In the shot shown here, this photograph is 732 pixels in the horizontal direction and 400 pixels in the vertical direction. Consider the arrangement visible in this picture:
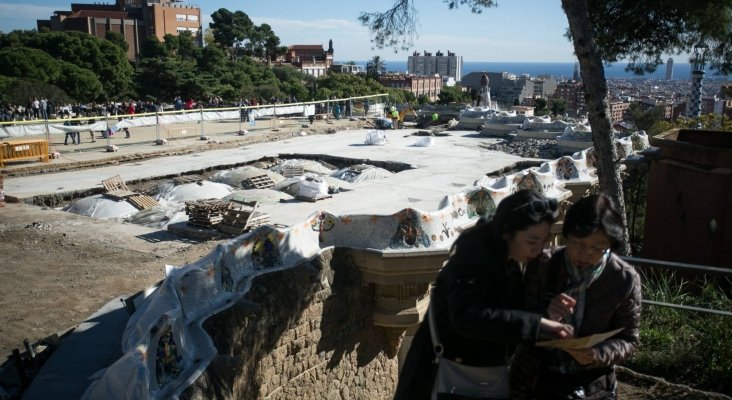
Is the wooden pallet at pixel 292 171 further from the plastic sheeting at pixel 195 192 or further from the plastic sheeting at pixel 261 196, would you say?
the plastic sheeting at pixel 261 196

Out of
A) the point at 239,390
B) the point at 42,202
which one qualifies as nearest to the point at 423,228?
the point at 239,390

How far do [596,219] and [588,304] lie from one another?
47cm

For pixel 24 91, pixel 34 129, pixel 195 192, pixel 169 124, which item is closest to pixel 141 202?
pixel 195 192

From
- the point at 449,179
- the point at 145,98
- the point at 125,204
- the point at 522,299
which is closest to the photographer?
the point at 522,299

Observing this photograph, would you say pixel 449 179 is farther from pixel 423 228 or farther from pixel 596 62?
pixel 423 228

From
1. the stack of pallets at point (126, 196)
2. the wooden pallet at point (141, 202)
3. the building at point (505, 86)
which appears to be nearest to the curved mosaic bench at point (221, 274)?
the wooden pallet at point (141, 202)

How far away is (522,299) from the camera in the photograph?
2.93 metres

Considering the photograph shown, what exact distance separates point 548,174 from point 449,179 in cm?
587

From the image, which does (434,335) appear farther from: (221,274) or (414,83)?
(414,83)

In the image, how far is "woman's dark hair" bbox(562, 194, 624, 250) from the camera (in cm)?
287

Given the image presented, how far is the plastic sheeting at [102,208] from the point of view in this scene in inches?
583

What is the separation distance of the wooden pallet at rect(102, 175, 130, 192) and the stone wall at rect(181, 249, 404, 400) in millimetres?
10667

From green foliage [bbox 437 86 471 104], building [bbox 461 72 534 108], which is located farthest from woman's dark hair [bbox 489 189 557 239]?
building [bbox 461 72 534 108]

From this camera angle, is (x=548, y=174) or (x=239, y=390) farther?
(x=548, y=174)
